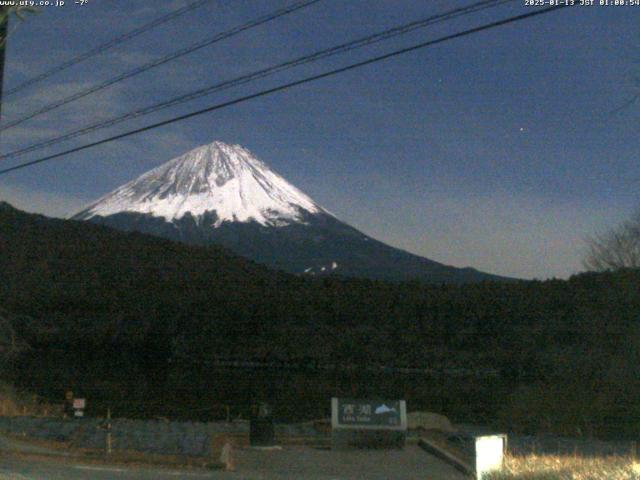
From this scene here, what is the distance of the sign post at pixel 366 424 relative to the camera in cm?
1822

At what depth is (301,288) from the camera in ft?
278

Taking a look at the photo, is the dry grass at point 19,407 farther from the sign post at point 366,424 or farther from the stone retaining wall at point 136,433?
the sign post at point 366,424

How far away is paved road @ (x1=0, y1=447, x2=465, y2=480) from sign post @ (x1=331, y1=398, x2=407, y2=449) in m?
0.39

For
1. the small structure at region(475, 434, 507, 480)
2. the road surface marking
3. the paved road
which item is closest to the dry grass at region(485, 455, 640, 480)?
the small structure at region(475, 434, 507, 480)

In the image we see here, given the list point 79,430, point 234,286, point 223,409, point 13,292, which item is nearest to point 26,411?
point 79,430

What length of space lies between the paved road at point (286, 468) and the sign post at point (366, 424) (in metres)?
0.39

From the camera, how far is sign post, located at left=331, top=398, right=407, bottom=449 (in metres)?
18.2

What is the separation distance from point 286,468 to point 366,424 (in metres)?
3.33

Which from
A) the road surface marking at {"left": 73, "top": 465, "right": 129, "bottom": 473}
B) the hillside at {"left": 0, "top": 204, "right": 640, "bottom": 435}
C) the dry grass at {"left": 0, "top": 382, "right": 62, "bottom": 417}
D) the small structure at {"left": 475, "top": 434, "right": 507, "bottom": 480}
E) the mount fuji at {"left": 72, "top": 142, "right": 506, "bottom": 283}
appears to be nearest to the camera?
the small structure at {"left": 475, "top": 434, "right": 507, "bottom": 480}

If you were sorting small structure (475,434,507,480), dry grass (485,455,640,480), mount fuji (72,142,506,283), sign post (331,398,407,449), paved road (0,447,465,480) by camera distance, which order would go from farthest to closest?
mount fuji (72,142,506,283) < sign post (331,398,407,449) < paved road (0,447,465,480) < small structure (475,434,507,480) < dry grass (485,455,640,480)

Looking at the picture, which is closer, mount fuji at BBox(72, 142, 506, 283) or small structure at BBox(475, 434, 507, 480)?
small structure at BBox(475, 434, 507, 480)

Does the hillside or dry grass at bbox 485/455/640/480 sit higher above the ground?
the hillside

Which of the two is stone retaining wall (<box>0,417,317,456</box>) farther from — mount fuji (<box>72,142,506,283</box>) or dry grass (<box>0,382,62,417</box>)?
mount fuji (<box>72,142,506,283</box>)

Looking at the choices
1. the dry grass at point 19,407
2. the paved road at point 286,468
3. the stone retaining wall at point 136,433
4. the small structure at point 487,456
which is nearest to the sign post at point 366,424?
the paved road at point 286,468
